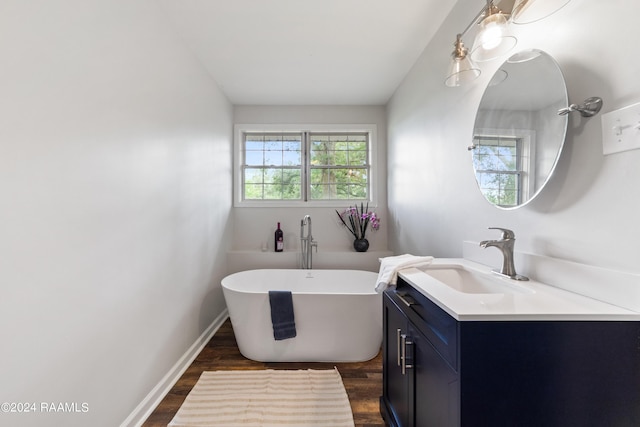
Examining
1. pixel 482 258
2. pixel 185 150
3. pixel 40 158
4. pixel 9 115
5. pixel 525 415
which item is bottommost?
pixel 525 415

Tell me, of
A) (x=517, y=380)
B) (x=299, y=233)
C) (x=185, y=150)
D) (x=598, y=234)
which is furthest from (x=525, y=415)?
(x=299, y=233)

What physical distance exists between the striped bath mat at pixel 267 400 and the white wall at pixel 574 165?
1.20m

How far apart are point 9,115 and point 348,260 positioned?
9.19 feet

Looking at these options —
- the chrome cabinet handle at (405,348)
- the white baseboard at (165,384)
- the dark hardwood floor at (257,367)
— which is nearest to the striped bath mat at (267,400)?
the dark hardwood floor at (257,367)

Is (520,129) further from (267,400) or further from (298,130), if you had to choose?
(298,130)

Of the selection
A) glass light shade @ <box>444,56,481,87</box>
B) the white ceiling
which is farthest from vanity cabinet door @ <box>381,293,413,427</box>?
the white ceiling

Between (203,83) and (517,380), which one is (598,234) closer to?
(517,380)

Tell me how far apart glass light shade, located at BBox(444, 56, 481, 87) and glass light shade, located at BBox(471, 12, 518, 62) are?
65mm

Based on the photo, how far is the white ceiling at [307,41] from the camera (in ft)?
5.74

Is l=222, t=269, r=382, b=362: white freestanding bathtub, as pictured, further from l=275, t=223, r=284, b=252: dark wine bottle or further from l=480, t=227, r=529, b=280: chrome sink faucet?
l=275, t=223, r=284, b=252: dark wine bottle

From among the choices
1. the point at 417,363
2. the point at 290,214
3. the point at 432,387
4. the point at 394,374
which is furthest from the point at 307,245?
the point at 432,387

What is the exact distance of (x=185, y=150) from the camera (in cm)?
209

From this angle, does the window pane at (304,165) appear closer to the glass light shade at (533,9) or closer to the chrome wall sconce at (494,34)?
the chrome wall sconce at (494,34)

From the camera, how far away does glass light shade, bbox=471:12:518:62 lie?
107 cm
